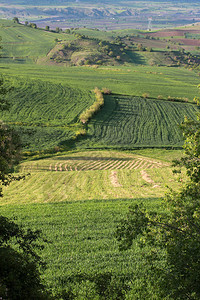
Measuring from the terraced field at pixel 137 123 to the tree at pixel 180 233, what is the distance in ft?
142

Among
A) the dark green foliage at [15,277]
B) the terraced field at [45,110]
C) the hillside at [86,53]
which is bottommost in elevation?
the terraced field at [45,110]

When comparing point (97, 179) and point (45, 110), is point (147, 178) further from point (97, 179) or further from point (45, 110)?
point (45, 110)

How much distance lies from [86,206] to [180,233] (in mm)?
16312

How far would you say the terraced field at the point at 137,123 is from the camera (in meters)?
60.5

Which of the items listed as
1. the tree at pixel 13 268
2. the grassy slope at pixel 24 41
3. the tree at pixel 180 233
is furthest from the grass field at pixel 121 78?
the tree at pixel 13 268

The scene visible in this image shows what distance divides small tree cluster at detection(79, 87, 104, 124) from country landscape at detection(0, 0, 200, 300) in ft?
0.97

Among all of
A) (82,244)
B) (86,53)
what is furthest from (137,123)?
(86,53)

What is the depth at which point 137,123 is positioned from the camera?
70125 mm

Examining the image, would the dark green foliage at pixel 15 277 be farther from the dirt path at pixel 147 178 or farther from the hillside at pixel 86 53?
the hillside at pixel 86 53

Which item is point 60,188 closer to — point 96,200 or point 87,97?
point 96,200

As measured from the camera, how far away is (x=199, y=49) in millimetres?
195625

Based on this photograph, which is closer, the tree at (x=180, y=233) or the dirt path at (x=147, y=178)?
the tree at (x=180, y=233)

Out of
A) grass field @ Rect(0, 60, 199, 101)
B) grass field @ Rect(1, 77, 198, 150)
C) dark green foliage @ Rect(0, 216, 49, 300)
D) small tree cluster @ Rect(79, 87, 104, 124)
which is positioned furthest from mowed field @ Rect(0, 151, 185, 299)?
grass field @ Rect(0, 60, 199, 101)

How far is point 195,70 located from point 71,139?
11140cm
